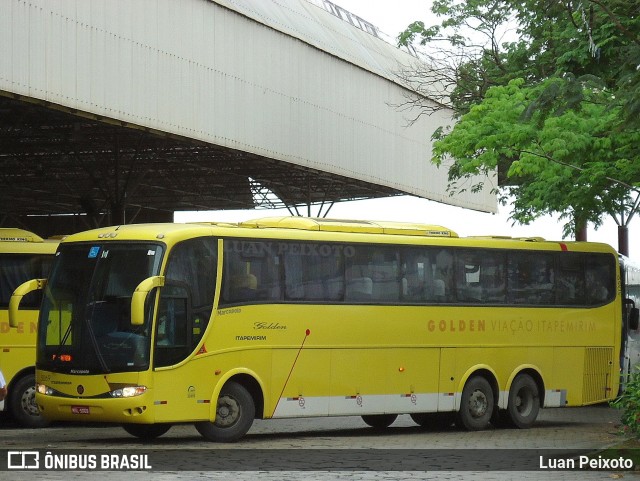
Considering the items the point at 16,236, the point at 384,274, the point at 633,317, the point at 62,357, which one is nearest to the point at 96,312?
the point at 62,357

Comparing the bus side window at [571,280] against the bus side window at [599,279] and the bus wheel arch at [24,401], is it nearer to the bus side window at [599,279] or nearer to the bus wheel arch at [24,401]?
the bus side window at [599,279]

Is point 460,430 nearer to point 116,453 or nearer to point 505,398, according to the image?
point 505,398

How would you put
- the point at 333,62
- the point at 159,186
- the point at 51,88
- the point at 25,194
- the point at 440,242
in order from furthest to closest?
1. the point at 25,194
2. the point at 159,186
3. the point at 333,62
4. the point at 51,88
5. the point at 440,242

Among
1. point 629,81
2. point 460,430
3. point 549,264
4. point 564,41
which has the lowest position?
point 460,430

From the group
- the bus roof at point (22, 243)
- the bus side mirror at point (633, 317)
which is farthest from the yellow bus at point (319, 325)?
the bus roof at point (22, 243)

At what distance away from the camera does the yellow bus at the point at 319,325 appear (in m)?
17.9

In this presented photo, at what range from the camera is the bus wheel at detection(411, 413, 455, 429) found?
75.2ft

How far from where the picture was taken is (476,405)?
22.4 m

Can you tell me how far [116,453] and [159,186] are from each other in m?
32.2

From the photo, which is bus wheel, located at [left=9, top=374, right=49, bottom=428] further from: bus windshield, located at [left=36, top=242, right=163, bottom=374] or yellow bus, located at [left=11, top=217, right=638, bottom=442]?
bus windshield, located at [left=36, top=242, right=163, bottom=374]

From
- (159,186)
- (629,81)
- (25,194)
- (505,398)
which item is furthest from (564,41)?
(25,194)

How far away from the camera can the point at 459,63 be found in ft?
126

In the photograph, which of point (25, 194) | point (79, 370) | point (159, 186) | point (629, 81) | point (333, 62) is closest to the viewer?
point (629, 81)

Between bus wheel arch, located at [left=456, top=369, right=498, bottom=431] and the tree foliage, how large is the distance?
4.27 metres
